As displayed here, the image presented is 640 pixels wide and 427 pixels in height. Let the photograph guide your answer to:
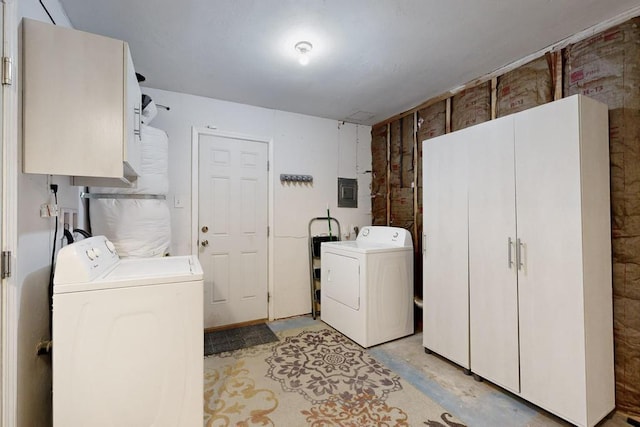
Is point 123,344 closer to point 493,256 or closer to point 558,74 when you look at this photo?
point 493,256

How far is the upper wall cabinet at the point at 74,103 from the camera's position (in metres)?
1.22

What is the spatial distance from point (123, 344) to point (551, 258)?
93.8 inches

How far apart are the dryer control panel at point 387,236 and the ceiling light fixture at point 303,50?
1.84 metres

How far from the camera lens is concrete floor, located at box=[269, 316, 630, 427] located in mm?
1773

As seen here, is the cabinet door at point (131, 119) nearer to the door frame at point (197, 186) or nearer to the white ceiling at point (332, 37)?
the white ceiling at point (332, 37)

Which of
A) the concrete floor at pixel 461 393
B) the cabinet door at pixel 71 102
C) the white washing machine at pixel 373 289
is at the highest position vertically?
the cabinet door at pixel 71 102

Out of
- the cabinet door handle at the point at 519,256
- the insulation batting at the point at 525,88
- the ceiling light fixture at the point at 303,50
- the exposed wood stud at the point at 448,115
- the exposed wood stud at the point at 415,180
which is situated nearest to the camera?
the cabinet door handle at the point at 519,256

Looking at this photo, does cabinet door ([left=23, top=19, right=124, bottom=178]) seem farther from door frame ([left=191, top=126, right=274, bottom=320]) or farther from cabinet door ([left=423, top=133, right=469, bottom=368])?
cabinet door ([left=423, top=133, right=469, bottom=368])

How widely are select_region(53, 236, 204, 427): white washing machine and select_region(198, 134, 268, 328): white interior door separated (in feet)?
5.16

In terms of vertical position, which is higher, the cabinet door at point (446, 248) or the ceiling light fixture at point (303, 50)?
the ceiling light fixture at point (303, 50)

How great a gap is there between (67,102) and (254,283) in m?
2.45

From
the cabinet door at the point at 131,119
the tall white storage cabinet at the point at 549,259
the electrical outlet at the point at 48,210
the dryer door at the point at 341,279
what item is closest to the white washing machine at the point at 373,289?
the dryer door at the point at 341,279

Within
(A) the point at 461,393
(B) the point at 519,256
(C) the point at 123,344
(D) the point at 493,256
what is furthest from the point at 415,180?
(C) the point at 123,344

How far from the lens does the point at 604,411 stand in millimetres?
1726
